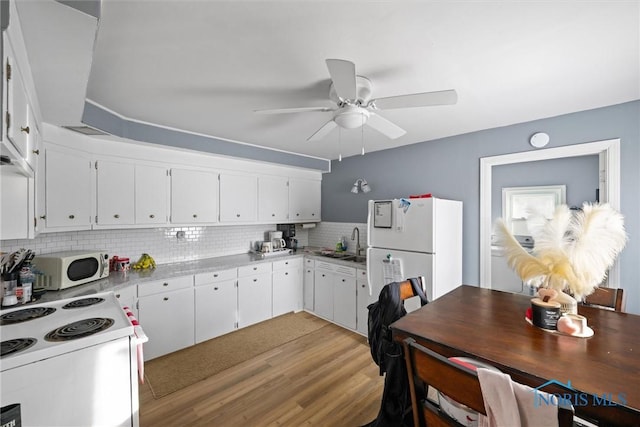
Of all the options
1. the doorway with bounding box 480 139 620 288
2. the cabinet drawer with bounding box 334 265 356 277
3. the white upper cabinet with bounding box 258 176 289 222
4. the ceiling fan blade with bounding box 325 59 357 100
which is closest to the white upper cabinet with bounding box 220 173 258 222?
the white upper cabinet with bounding box 258 176 289 222

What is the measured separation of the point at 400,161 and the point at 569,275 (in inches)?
102

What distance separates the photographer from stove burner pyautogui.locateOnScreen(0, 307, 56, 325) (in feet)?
5.08

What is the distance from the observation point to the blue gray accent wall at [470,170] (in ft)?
7.30

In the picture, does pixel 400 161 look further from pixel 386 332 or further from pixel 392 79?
pixel 386 332

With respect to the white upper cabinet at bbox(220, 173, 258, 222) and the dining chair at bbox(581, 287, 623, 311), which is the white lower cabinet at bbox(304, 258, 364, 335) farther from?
the dining chair at bbox(581, 287, 623, 311)

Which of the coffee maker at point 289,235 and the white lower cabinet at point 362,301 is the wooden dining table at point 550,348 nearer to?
the white lower cabinet at point 362,301

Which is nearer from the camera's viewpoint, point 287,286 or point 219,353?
point 219,353

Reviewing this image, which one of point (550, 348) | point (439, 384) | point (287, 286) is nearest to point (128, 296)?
point (287, 286)

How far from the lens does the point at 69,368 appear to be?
4.28 ft

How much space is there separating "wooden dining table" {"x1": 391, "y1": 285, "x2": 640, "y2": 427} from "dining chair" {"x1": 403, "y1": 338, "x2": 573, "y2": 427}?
22 cm

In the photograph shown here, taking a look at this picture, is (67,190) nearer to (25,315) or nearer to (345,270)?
(25,315)

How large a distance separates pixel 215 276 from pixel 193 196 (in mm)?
1016

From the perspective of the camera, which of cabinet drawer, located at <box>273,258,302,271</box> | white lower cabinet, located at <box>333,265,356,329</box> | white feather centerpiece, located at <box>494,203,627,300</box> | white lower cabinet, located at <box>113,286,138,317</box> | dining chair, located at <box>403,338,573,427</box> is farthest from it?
cabinet drawer, located at <box>273,258,302,271</box>

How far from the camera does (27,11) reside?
1.04 meters
